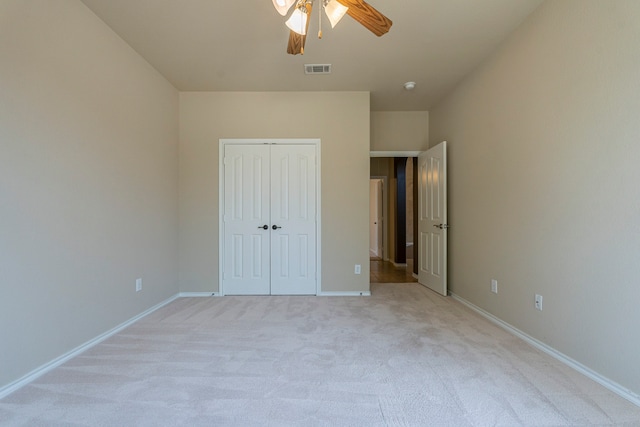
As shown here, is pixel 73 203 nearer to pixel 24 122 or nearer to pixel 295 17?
pixel 24 122

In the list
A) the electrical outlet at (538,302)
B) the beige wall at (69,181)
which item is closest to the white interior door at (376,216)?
the electrical outlet at (538,302)

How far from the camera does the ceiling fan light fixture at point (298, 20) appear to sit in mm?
1617

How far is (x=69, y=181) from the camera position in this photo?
2035 millimetres

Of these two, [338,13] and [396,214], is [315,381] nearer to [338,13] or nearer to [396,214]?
[338,13]

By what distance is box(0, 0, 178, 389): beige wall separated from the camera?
5.46 ft

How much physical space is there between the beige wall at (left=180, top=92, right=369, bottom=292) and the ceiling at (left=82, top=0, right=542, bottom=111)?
182 mm

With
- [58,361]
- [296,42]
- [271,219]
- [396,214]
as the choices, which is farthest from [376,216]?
[58,361]

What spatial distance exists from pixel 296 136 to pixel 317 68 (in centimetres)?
88

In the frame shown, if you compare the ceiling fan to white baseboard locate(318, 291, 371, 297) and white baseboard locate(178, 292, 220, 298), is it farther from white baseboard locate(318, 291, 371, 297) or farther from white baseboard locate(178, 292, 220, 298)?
white baseboard locate(178, 292, 220, 298)

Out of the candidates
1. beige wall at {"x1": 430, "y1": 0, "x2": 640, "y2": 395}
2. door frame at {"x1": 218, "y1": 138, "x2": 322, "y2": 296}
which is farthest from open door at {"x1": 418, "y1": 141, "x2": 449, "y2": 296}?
door frame at {"x1": 218, "y1": 138, "x2": 322, "y2": 296}

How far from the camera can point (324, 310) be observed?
3.06 meters

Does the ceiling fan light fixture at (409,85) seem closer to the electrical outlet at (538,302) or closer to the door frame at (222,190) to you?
the door frame at (222,190)

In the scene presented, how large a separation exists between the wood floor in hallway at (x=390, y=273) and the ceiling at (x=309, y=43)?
2.83 metres

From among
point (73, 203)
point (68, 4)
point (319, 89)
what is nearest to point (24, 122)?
point (73, 203)
